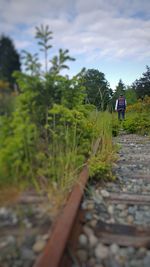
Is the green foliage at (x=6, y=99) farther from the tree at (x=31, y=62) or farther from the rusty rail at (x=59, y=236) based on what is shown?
the rusty rail at (x=59, y=236)

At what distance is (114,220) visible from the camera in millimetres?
2230

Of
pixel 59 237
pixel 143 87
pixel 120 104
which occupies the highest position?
pixel 143 87

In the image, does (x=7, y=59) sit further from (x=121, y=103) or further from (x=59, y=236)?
(x=121, y=103)

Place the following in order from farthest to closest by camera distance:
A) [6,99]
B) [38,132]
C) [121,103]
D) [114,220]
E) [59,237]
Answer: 1. [121,103]
2. [114,220]
3. [38,132]
4. [6,99]
5. [59,237]

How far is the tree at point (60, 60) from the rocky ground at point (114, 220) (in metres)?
1.11

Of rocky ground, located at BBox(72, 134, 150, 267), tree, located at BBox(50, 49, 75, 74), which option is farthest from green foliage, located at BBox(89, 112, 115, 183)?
tree, located at BBox(50, 49, 75, 74)

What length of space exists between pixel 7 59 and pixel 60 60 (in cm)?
57

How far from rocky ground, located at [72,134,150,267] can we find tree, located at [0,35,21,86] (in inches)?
44.2

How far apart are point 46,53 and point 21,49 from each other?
22 cm

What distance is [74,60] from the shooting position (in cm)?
235

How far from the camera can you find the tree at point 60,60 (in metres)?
2.24

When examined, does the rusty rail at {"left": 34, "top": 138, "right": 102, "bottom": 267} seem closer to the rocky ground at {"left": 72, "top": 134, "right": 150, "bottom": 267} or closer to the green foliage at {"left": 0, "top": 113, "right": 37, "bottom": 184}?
the rocky ground at {"left": 72, "top": 134, "right": 150, "bottom": 267}

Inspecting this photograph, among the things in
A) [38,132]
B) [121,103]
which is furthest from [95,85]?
[121,103]

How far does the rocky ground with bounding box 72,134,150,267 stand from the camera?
1724mm
